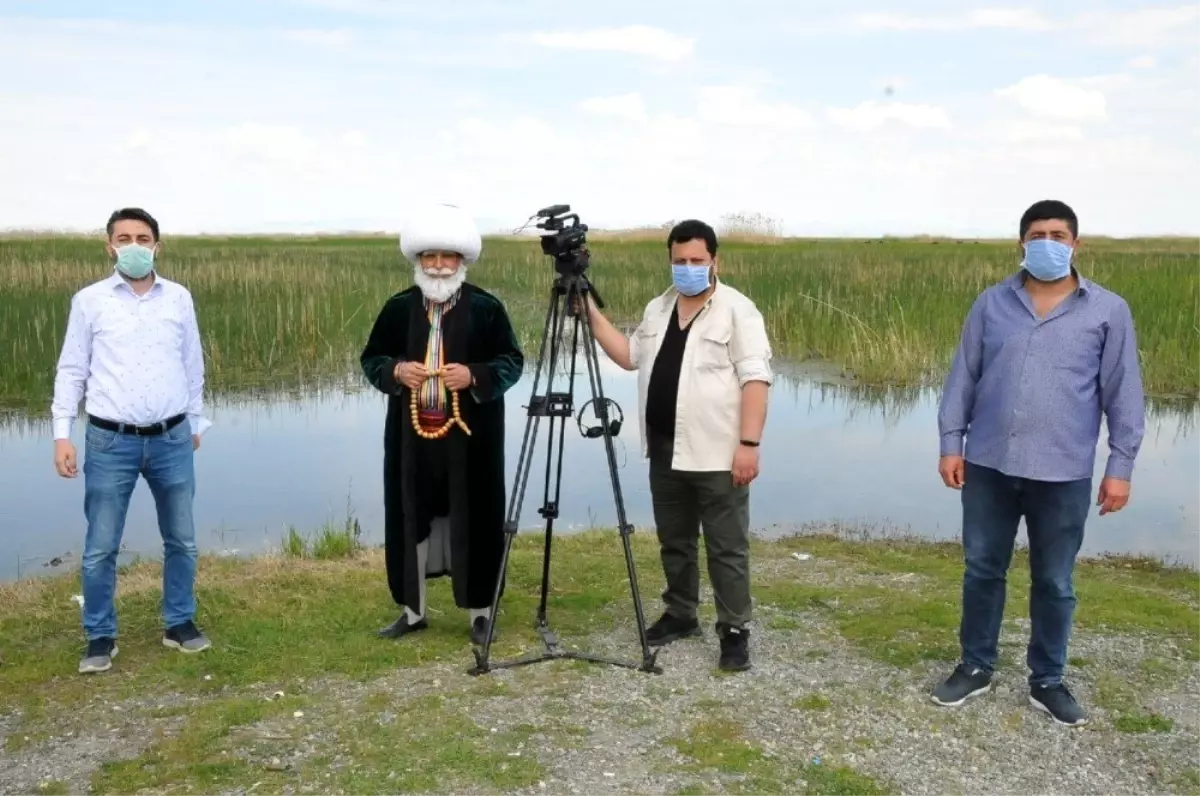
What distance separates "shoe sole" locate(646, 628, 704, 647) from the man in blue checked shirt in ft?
3.68

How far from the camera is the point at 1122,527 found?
797cm

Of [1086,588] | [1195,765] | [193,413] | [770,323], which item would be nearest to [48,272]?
[770,323]

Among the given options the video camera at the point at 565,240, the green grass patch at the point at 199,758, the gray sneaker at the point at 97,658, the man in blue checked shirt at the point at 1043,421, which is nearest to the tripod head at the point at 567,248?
the video camera at the point at 565,240

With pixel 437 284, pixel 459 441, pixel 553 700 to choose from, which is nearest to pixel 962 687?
pixel 553 700

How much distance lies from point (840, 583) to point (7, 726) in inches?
158

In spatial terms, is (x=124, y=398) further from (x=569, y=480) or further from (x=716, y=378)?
(x=569, y=480)

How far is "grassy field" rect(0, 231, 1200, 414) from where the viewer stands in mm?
13430

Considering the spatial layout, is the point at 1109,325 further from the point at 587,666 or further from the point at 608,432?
the point at 587,666

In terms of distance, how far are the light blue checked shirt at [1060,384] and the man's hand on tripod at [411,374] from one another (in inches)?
83.2

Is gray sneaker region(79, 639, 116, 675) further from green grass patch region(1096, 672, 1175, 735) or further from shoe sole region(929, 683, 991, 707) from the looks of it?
green grass patch region(1096, 672, 1175, 735)

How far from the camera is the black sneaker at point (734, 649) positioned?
4.39m

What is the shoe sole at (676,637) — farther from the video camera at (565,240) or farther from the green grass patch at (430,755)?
the video camera at (565,240)

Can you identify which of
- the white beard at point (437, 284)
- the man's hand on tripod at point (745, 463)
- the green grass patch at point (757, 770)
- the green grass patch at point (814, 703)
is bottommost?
the green grass patch at point (814, 703)

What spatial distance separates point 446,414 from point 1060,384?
233cm
